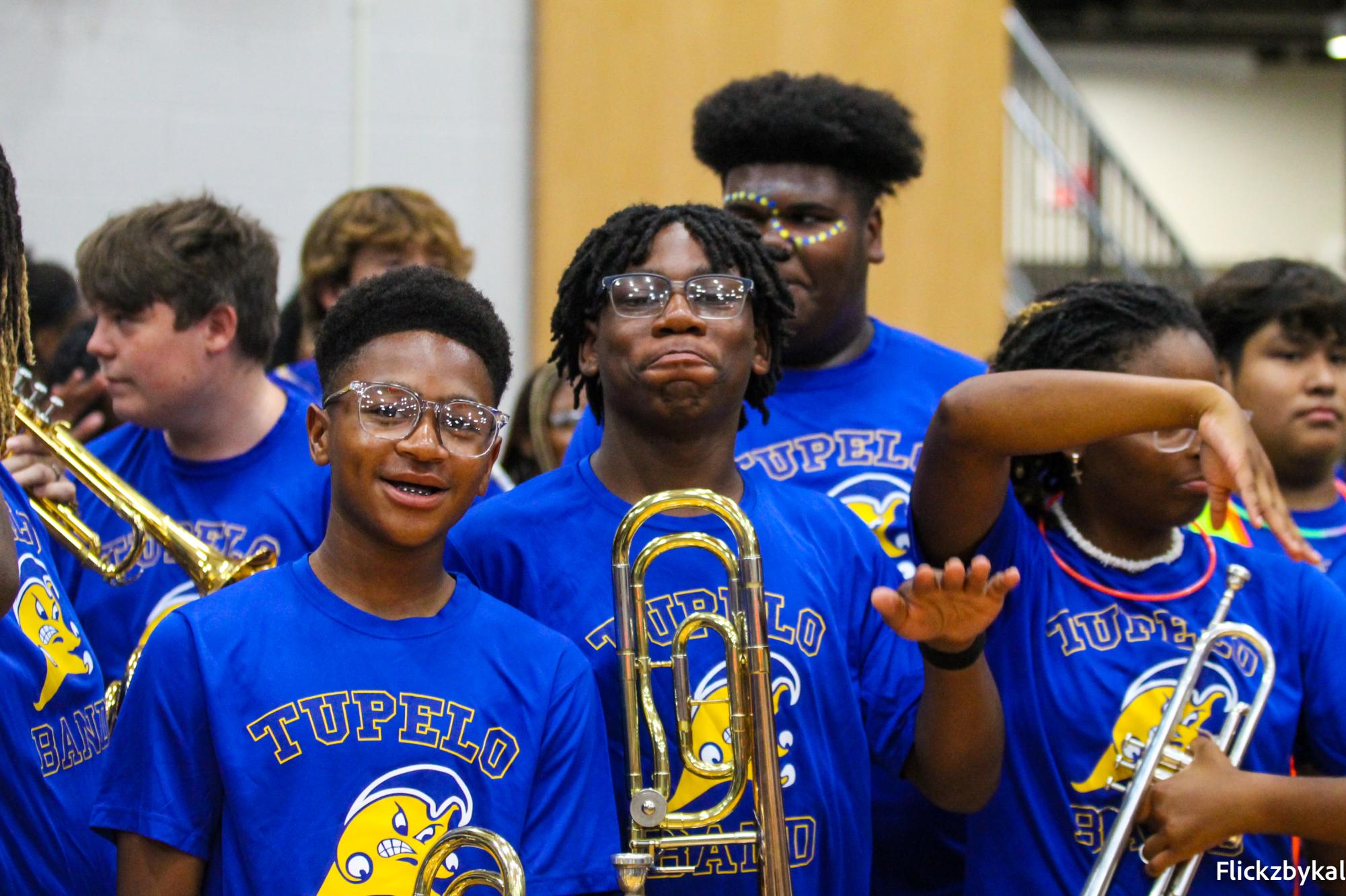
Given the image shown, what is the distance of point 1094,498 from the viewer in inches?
112

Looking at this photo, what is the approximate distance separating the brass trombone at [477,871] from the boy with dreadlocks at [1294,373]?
2.31 metres

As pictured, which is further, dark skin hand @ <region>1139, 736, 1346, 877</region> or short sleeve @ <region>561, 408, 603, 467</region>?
short sleeve @ <region>561, 408, 603, 467</region>

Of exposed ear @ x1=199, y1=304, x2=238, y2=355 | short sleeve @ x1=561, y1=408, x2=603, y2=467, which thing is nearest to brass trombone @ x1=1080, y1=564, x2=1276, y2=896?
short sleeve @ x1=561, y1=408, x2=603, y2=467

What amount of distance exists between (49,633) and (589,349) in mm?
1101

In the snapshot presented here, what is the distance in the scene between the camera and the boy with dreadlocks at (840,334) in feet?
10.0

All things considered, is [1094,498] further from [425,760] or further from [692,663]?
[425,760]

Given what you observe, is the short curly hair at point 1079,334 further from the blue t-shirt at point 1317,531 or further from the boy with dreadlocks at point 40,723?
the boy with dreadlocks at point 40,723

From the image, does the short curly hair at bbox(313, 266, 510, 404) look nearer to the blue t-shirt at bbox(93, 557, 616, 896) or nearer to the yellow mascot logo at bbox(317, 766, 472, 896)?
the blue t-shirt at bbox(93, 557, 616, 896)

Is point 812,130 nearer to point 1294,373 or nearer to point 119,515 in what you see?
point 1294,373

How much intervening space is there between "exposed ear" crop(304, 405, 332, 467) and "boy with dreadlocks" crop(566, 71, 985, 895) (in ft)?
1.87

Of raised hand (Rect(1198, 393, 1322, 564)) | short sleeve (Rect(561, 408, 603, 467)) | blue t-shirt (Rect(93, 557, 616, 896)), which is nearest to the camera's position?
raised hand (Rect(1198, 393, 1322, 564))

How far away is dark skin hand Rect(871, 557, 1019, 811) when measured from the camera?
89.0 inches

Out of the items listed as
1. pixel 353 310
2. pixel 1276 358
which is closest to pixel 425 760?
pixel 353 310

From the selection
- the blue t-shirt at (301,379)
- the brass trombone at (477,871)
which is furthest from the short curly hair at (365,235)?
the brass trombone at (477,871)
